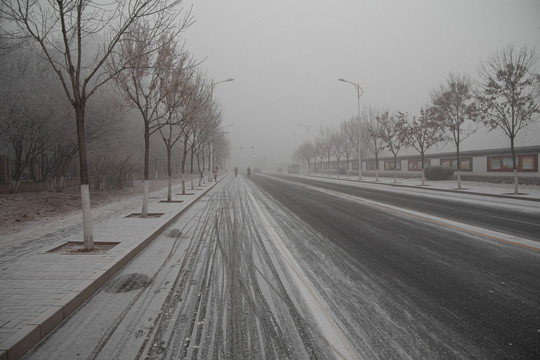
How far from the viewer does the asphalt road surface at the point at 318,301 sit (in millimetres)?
2621

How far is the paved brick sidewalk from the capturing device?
2.88 meters

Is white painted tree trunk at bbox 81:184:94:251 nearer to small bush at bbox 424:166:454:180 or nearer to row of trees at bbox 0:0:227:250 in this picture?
row of trees at bbox 0:0:227:250

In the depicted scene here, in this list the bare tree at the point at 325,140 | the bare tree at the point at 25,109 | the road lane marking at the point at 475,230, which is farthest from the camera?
the bare tree at the point at 325,140

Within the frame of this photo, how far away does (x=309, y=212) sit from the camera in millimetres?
10414

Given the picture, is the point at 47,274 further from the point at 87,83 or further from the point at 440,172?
the point at 440,172

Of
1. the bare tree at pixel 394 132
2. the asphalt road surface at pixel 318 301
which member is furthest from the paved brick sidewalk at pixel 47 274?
the bare tree at pixel 394 132

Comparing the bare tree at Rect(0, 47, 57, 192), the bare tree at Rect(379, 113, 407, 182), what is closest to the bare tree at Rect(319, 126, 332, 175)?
the bare tree at Rect(379, 113, 407, 182)

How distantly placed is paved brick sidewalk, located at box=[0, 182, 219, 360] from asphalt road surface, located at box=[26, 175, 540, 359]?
16 centimetres

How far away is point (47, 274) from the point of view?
169 inches

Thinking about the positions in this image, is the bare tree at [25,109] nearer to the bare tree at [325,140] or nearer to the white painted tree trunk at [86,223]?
the white painted tree trunk at [86,223]

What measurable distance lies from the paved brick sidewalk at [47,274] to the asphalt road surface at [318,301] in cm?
16

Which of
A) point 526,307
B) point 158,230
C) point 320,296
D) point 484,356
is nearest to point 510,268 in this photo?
point 526,307

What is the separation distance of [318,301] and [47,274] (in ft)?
12.5

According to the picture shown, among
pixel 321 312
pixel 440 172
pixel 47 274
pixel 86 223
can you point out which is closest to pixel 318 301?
pixel 321 312
